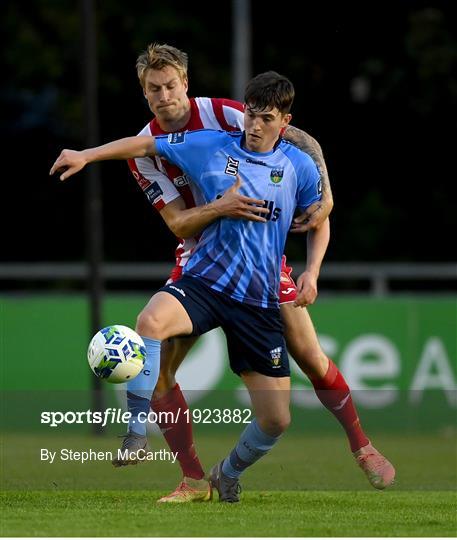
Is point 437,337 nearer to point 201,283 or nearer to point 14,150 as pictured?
point 201,283

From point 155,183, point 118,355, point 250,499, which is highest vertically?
point 155,183

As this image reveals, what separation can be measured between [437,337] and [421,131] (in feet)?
29.5

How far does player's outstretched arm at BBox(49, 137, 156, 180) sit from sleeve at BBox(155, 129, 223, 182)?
2.9 inches

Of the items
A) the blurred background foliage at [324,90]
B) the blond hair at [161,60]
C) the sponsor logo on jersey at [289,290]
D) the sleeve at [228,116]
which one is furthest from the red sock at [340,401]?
the blurred background foliage at [324,90]

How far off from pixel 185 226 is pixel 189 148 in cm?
45

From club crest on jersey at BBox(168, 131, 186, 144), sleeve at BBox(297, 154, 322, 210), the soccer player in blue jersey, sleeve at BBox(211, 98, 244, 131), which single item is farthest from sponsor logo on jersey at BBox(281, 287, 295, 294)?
club crest on jersey at BBox(168, 131, 186, 144)

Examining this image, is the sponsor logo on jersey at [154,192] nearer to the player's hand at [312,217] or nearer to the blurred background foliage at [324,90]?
the player's hand at [312,217]

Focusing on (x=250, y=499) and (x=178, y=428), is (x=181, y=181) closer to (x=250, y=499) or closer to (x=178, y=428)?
(x=178, y=428)

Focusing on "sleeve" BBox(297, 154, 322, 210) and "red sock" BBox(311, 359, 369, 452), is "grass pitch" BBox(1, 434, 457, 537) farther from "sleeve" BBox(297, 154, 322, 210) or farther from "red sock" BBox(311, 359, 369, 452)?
"sleeve" BBox(297, 154, 322, 210)

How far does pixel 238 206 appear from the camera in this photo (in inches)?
349

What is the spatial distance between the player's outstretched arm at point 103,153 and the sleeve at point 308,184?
875 millimetres

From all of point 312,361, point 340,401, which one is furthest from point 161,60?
point 340,401

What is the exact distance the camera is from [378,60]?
2600 cm

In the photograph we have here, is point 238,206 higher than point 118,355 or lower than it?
higher
